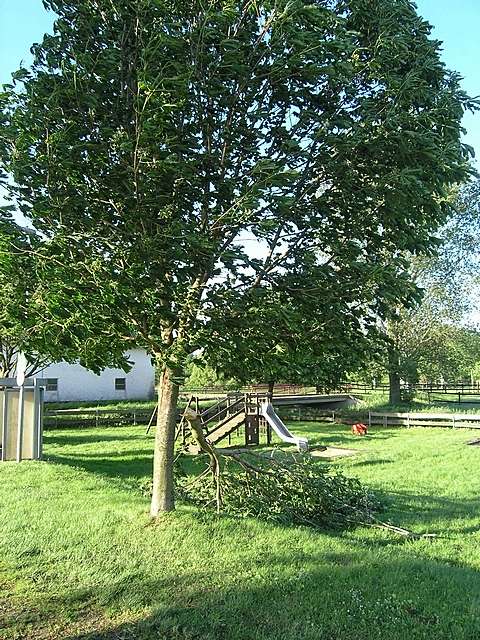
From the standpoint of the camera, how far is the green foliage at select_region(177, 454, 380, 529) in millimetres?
7449

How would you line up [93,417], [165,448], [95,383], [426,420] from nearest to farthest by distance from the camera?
1. [165,448]
2. [426,420]
3. [93,417]
4. [95,383]

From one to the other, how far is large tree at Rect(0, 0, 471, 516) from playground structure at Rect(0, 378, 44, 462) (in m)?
6.60

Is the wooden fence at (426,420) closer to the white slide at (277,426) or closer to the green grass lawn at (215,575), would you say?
the white slide at (277,426)

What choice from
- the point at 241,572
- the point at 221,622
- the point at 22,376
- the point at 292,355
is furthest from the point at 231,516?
the point at 22,376

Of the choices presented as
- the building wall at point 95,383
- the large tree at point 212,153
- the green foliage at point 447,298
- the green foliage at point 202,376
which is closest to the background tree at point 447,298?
the green foliage at point 447,298

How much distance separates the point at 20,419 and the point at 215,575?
786 cm

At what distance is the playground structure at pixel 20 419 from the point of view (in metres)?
11.8

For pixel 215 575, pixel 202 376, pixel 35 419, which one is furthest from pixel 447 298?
Result: pixel 215 575

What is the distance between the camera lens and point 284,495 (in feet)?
25.0

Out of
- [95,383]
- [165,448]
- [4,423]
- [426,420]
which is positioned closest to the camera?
[165,448]

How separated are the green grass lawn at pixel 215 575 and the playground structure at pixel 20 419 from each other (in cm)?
294

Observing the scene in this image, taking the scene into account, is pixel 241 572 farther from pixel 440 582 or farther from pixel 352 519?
pixel 352 519

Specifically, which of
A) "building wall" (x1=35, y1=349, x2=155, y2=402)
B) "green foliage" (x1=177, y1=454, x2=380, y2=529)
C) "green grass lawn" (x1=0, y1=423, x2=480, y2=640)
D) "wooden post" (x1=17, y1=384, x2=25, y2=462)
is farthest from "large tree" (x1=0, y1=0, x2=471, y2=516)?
"building wall" (x1=35, y1=349, x2=155, y2=402)

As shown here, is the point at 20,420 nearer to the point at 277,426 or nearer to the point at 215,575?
the point at 215,575
